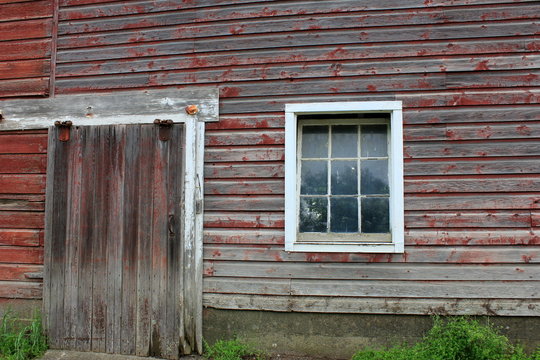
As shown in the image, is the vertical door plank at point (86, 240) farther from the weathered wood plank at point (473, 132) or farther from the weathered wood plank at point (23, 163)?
the weathered wood plank at point (473, 132)

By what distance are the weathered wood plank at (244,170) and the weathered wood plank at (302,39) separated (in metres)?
1.21

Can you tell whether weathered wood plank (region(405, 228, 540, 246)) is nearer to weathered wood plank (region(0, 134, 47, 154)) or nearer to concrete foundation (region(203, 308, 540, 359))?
concrete foundation (region(203, 308, 540, 359))

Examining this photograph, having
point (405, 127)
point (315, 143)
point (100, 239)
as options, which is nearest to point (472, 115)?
point (405, 127)

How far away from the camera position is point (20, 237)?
15.5ft

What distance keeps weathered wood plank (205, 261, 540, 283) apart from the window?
0.21 meters

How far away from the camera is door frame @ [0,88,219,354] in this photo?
14.4 feet

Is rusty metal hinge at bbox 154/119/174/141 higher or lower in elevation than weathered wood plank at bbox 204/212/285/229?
higher

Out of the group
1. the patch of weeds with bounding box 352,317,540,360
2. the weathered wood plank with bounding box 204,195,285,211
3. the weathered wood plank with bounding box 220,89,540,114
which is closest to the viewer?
the patch of weeds with bounding box 352,317,540,360

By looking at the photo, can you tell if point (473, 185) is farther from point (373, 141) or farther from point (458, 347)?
point (458, 347)

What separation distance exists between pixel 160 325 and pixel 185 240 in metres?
0.88

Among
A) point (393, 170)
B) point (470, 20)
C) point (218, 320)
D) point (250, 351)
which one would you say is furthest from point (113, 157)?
point (470, 20)

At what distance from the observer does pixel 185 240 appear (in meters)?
4.39

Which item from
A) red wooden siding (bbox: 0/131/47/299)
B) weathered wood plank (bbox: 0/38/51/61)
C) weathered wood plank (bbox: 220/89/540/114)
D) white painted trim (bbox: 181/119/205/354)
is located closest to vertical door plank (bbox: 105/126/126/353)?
white painted trim (bbox: 181/119/205/354)

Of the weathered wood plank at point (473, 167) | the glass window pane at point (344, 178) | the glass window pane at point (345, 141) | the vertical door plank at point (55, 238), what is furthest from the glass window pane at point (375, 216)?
the vertical door plank at point (55, 238)
